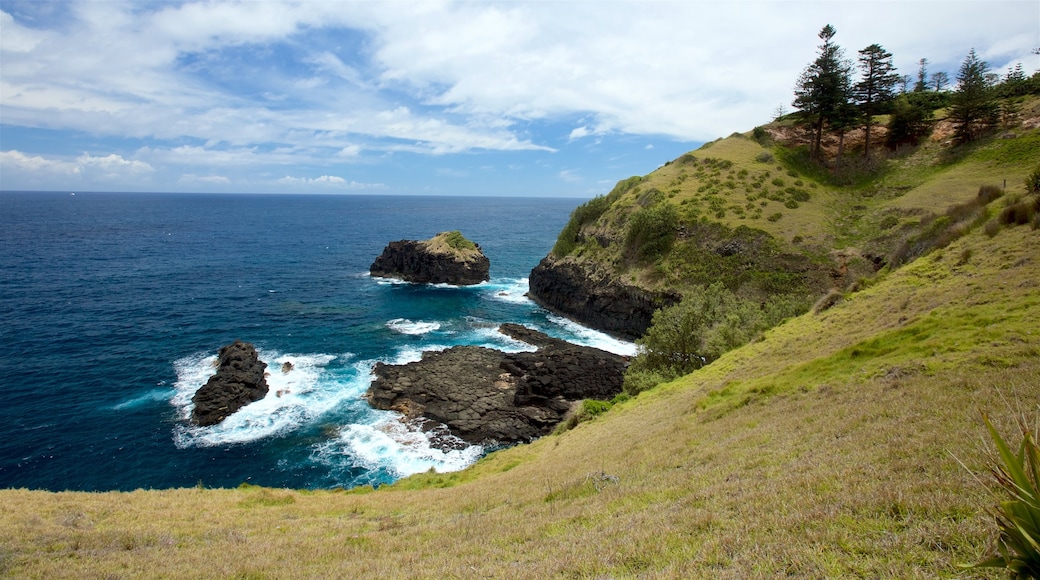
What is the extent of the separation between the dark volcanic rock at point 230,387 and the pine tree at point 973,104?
91467 mm

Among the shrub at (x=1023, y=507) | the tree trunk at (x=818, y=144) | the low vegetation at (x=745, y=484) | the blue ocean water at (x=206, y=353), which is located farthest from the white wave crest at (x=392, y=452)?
the tree trunk at (x=818, y=144)

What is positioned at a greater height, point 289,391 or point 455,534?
point 455,534

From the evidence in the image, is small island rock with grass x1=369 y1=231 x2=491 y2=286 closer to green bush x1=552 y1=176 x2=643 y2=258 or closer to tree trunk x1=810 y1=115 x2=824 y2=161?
green bush x1=552 y1=176 x2=643 y2=258

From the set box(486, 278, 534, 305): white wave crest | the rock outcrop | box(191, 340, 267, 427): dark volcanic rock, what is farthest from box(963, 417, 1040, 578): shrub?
box(486, 278, 534, 305): white wave crest

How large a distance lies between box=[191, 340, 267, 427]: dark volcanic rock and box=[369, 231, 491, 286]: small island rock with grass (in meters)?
45.6

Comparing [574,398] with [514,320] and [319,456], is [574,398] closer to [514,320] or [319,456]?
[319,456]

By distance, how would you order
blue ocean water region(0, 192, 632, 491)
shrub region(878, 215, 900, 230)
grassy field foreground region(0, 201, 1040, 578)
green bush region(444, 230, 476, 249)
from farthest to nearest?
1. green bush region(444, 230, 476, 249)
2. shrub region(878, 215, 900, 230)
3. blue ocean water region(0, 192, 632, 491)
4. grassy field foreground region(0, 201, 1040, 578)

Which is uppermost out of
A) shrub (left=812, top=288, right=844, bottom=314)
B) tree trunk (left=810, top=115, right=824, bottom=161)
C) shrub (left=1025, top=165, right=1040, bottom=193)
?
tree trunk (left=810, top=115, right=824, bottom=161)

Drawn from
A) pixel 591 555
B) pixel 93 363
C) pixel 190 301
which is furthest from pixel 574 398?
pixel 190 301

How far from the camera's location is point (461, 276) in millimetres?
90062

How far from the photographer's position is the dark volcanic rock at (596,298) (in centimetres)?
5784

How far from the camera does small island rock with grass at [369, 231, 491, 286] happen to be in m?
90.4

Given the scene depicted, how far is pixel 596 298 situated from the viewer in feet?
213

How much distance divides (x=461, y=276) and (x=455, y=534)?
78.9 metres
